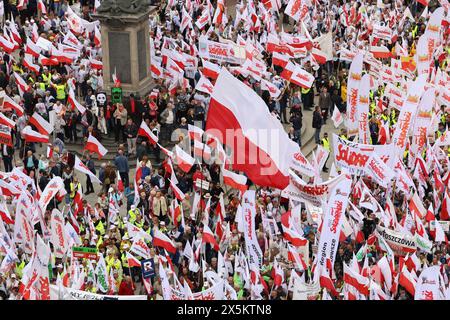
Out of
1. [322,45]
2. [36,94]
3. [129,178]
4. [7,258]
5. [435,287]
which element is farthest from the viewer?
[322,45]

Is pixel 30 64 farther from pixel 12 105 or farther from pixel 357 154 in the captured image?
pixel 357 154

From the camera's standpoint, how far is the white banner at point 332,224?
2748 centimetres

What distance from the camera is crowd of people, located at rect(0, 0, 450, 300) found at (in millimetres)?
28312

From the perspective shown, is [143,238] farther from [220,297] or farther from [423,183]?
[423,183]

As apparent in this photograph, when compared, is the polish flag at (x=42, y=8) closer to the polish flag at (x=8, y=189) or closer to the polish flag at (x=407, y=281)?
the polish flag at (x=8, y=189)

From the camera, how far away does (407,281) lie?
27266 mm

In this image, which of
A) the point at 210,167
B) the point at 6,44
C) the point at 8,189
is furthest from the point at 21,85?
the point at 8,189

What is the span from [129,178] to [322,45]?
9.57 m

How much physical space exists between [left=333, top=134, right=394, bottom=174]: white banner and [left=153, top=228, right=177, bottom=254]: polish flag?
5097 millimetres

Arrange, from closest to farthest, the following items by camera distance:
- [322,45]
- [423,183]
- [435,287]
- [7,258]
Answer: [435,287] < [7,258] < [423,183] < [322,45]

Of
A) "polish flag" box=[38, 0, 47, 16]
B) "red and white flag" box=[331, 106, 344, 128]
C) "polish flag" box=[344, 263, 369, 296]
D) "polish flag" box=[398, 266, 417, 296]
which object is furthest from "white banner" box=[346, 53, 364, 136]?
"polish flag" box=[38, 0, 47, 16]

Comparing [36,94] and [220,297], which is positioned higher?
[220,297]
